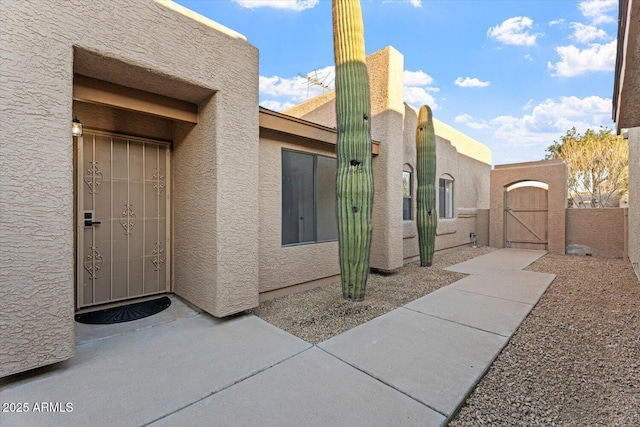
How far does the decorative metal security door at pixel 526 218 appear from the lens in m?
10.6

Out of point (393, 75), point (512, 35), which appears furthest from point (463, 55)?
point (393, 75)

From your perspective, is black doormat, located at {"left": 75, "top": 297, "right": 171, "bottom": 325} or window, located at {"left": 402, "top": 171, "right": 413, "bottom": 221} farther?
window, located at {"left": 402, "top": 171, "right": 413, "bottom": 221}

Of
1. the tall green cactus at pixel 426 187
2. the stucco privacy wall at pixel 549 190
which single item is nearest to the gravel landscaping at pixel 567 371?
the tall green cactus at pixel 426 187

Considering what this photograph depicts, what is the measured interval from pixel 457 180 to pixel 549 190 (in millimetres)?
3124

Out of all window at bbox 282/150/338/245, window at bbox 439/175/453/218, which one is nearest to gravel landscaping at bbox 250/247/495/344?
window at bbox 282/150/338/245

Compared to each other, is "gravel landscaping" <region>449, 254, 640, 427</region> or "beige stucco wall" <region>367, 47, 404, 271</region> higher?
"beige stucco wall" <region>367, 47, 404, 271</region>

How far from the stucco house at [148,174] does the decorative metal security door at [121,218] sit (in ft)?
0.06

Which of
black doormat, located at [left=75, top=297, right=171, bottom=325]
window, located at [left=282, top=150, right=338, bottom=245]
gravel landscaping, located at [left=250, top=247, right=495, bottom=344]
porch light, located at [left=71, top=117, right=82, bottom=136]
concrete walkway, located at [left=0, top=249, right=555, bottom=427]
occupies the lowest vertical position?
gravel landscaping, located at [left=250, top=247, right=495, bottom=344]

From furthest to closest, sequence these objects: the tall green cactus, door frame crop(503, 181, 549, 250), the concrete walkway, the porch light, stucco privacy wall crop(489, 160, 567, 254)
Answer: door frame crop(503, 181, 549, 250) < stucco privacy wall crop(489, 160, 567, 254) < the tall green cactus < the porch light < the concrete walkway

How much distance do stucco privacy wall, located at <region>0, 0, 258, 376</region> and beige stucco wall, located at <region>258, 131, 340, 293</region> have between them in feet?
2.65

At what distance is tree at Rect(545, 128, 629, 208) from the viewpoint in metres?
16.2

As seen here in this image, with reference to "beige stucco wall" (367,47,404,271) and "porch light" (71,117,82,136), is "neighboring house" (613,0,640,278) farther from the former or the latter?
"porch light" (71,117,82,136)

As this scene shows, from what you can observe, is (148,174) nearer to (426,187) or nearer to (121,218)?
(121,218)

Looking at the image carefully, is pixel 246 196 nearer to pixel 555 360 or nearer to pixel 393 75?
pixel 555 360
